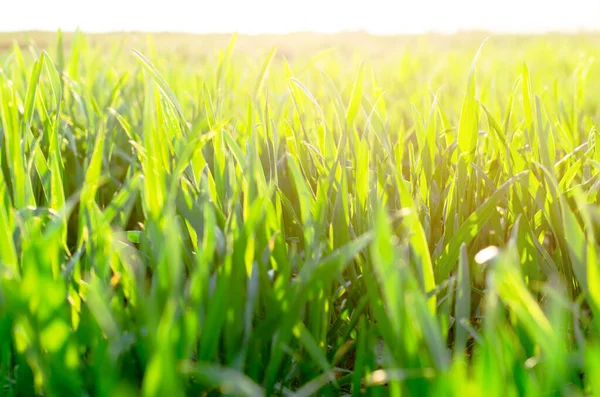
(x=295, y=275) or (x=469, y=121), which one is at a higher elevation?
(x=469, y=121)

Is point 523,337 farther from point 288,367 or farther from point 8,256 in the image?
point 8,256

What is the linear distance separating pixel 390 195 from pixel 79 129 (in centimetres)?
69

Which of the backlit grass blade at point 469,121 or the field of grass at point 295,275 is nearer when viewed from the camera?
the field of grass at point 295,275

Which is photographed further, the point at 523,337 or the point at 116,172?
the point at 116,172

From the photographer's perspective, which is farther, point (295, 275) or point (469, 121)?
point (469, 121)

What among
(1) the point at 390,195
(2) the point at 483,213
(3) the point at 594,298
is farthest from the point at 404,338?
(1) the point at 390,195

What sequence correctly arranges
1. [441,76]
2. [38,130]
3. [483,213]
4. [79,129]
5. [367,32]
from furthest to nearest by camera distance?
[367,32], [441,76], [79,129], [38,130], [483,213]

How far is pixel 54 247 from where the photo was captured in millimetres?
531

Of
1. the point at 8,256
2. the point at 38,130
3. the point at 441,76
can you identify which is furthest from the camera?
the point at 441,76

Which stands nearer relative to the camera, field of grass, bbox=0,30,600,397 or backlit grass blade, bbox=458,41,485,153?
field of grass, bbox=0,30,600,397

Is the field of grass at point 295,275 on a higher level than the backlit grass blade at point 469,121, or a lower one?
lower

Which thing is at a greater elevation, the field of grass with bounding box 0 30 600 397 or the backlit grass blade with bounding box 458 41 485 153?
the backlit grass blade with bounding box 458 41 485 153

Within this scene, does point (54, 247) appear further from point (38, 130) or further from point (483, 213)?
point (38, 130)

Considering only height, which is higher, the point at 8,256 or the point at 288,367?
the point at 8,256
